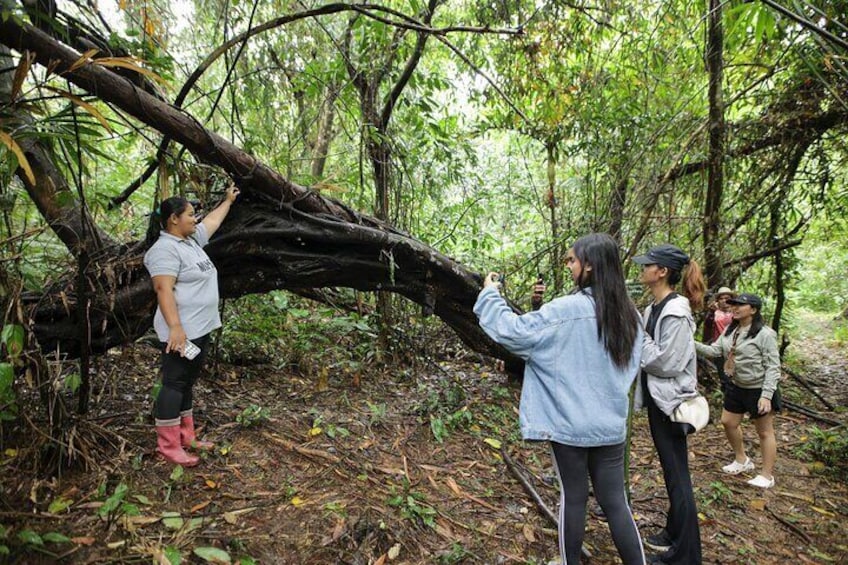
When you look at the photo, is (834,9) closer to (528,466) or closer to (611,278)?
(611,278)

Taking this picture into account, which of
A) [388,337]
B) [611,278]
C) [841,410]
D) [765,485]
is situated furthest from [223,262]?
[841,410]

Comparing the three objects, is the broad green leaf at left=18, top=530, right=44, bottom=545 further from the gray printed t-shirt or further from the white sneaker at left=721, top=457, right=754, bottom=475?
the white sneaker at left=721, top=457, right=754, bottom=475

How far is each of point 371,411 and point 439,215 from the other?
2.94 m

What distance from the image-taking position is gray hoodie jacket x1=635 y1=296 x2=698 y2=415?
2609mm

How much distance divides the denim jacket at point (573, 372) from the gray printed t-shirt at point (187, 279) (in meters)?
1.92

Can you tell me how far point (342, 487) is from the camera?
311cm

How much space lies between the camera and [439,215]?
624cm

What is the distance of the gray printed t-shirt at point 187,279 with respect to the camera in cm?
286

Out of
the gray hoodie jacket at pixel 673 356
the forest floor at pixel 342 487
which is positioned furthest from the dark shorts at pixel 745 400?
the gray hoodie jacket at pixel 673 356

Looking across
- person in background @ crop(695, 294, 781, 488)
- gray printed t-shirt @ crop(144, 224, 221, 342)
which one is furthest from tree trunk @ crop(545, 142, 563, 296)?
gray printed t-shirt @ crop(144, 224, 221, 342)

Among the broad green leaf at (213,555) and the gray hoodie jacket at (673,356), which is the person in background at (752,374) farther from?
the broad green leaf at (213,555)

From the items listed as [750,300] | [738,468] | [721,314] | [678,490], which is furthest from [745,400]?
[678,490]

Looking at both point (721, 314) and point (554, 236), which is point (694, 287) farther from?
point (554, 236)

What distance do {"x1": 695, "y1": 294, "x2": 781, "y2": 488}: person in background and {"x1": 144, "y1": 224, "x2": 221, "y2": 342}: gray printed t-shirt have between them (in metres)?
3.82
